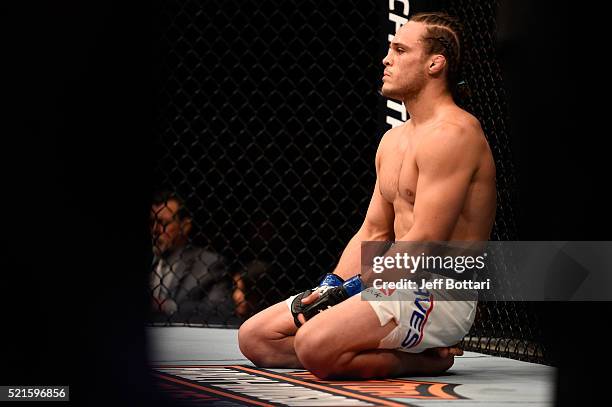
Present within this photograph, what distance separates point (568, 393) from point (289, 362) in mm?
1631

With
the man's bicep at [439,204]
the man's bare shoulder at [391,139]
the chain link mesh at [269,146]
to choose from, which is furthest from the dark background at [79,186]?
the chain link mesh at [269,146]

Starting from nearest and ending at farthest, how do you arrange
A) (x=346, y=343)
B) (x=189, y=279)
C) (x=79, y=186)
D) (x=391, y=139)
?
(x=79, y=186) → (x=346, y=343) → (x=391, y=139) → (x=189, y=279)

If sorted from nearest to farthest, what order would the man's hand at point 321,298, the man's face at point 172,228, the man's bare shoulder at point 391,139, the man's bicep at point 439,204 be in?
the man's bicep at point 439,204, the man's hand at point 321,298, the man's bare shoulder at point 391,139, the man's face at point 172,228

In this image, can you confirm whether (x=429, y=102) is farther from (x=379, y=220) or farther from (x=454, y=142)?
(x=379, y=220)

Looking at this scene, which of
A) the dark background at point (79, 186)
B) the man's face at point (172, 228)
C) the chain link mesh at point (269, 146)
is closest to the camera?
the dark background at point (79, 186)

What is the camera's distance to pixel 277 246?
3.31m

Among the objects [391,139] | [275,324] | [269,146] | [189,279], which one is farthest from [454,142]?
[189,279]

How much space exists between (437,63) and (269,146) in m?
1.34

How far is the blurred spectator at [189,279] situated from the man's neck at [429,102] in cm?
147

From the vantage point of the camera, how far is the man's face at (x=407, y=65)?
1.91m

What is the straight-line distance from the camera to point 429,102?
1936 mm

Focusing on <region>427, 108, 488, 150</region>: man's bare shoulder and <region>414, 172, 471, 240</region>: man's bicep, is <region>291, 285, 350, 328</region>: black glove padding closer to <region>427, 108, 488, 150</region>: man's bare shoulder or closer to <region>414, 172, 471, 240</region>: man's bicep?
<region>414, 172, 471, 240</region>: man's bicep

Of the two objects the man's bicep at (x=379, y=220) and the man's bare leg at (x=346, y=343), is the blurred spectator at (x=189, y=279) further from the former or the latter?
the man's bare leg at (x=346, y=343)

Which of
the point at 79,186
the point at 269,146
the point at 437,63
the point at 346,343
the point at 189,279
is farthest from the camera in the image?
the point at 189,279
